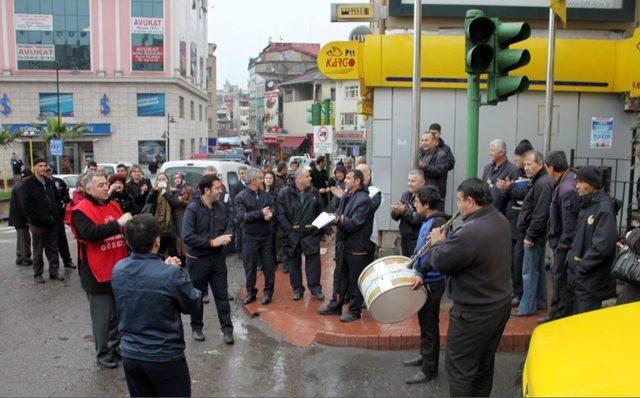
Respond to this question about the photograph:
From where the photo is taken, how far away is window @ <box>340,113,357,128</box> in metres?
56.3

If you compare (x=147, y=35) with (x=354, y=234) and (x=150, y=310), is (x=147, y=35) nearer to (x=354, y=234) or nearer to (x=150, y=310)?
(x=354, y=234)

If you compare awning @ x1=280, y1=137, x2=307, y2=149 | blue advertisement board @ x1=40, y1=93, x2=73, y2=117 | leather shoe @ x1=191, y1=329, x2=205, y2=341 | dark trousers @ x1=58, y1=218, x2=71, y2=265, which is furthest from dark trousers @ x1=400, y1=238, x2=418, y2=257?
awning @ x1=280, y1=137, x2=307, y2=149

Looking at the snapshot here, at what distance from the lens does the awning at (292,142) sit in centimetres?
6406

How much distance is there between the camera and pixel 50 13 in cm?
4172

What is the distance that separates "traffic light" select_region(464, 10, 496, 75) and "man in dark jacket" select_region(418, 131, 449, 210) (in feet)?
6.98

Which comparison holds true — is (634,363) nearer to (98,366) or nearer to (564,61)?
(98,366)

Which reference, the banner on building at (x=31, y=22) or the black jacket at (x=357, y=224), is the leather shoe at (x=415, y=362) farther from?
the banner on building at (x=31, y=22)

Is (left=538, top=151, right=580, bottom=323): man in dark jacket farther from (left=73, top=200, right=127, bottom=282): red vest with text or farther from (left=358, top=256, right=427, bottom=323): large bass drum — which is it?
(left=73, top=200, right=127, bottom=282): red vest with text

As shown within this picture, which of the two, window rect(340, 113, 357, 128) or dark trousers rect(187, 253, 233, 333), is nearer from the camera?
dark trousers rect(187, 253, 233, 333)

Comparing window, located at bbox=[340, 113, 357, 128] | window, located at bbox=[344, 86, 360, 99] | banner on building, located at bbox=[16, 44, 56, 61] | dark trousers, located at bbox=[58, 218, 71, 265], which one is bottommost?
dark trousers, located at bbox=[58, 218, 71, 265]

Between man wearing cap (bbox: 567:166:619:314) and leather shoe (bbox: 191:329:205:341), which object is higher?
man wearing cap (bbox: 567:166:619:314)

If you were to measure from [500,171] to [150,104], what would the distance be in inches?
1576

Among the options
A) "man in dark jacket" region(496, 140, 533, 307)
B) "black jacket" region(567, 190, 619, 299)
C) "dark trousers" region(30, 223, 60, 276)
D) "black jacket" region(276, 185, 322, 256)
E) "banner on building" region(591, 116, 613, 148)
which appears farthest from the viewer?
"banner on building" region(591, 116, 613, 148)

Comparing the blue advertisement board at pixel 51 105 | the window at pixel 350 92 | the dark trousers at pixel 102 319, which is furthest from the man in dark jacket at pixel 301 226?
the window at pixel 350 92
